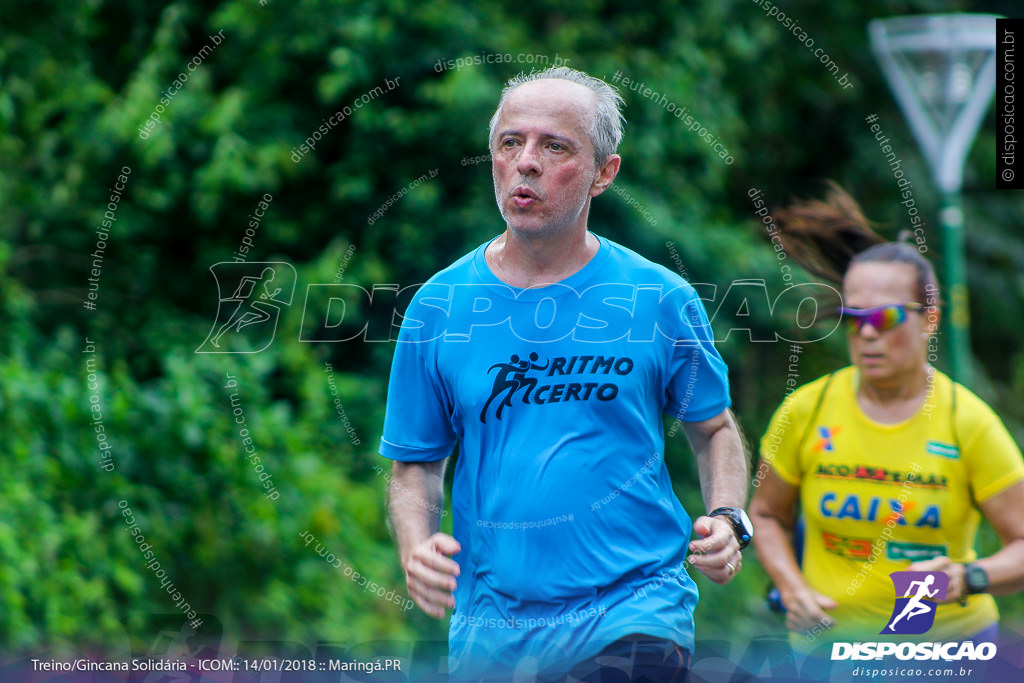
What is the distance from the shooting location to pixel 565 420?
8.67 feet

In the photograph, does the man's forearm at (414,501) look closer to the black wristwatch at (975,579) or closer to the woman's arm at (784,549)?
the woman's arm at (784,549)

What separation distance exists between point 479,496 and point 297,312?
3471 millimetres

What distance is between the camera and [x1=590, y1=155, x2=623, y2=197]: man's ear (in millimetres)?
2777

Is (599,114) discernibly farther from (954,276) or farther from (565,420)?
(954,276)

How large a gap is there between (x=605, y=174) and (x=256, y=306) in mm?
3695

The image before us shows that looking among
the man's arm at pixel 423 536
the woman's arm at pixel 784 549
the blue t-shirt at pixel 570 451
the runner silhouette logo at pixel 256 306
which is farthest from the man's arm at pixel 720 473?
the runner silhouette logo at pixel 256 306

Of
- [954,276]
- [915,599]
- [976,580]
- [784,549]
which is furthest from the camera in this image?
[954,276]

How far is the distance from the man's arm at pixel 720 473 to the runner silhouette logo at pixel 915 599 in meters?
1.01

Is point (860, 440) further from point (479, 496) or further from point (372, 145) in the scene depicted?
point (372, 145)

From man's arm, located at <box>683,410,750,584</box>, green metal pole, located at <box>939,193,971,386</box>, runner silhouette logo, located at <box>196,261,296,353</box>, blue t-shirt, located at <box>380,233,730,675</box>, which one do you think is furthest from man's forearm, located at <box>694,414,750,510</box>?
runner silhouette logo, located at <box>196,261,296,353</box>

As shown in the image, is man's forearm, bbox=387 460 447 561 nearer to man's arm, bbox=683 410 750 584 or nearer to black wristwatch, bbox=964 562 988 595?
man's arm, bbox=683 410 750 584

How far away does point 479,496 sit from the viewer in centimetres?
275

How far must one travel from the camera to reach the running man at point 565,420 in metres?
2.62

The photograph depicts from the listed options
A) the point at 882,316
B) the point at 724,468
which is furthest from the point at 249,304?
the point at 724,468
